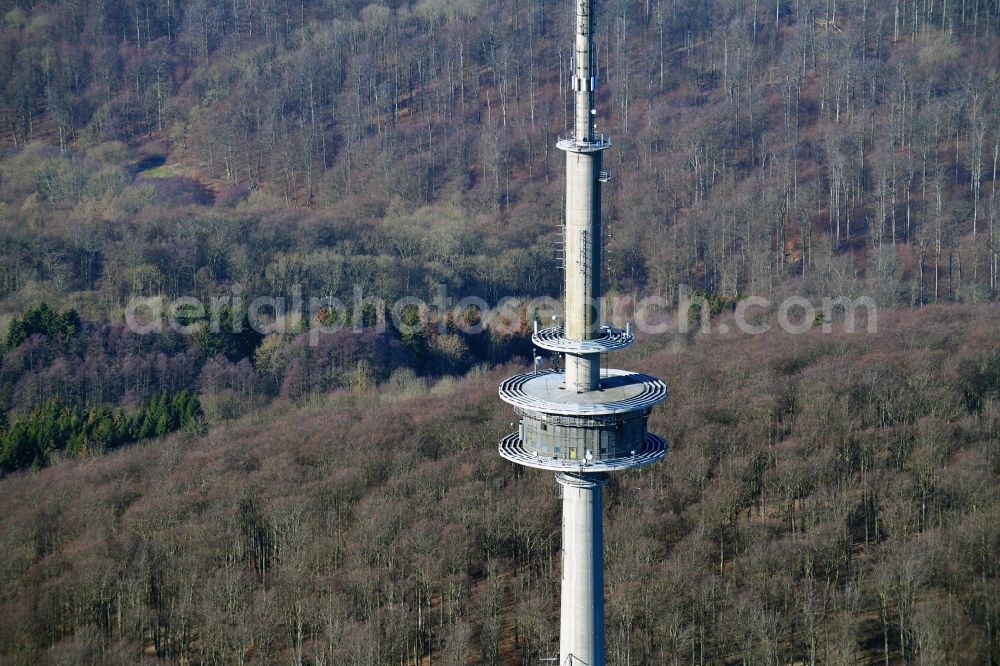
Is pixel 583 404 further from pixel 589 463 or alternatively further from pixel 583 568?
pixel 583 568

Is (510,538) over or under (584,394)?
under

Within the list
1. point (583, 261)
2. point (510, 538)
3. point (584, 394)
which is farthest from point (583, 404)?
point (510, 538)

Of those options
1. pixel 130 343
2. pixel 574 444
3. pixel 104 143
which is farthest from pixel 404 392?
pixel 104 143

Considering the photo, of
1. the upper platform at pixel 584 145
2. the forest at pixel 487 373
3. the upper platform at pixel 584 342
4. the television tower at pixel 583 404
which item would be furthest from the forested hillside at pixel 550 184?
the upper platform at pixel 584 145

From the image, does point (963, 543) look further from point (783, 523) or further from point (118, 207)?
point (118, 207)

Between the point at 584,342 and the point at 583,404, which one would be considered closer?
the point at 583,404

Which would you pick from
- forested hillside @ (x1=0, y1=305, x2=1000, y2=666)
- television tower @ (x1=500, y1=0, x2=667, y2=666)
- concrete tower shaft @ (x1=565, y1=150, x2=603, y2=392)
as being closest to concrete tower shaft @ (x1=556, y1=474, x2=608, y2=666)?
television tower @ (x1=500, y1=0, x2=667, y2=666)

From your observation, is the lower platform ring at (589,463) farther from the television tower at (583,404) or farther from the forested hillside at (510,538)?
the forested hillside at (510,538)
